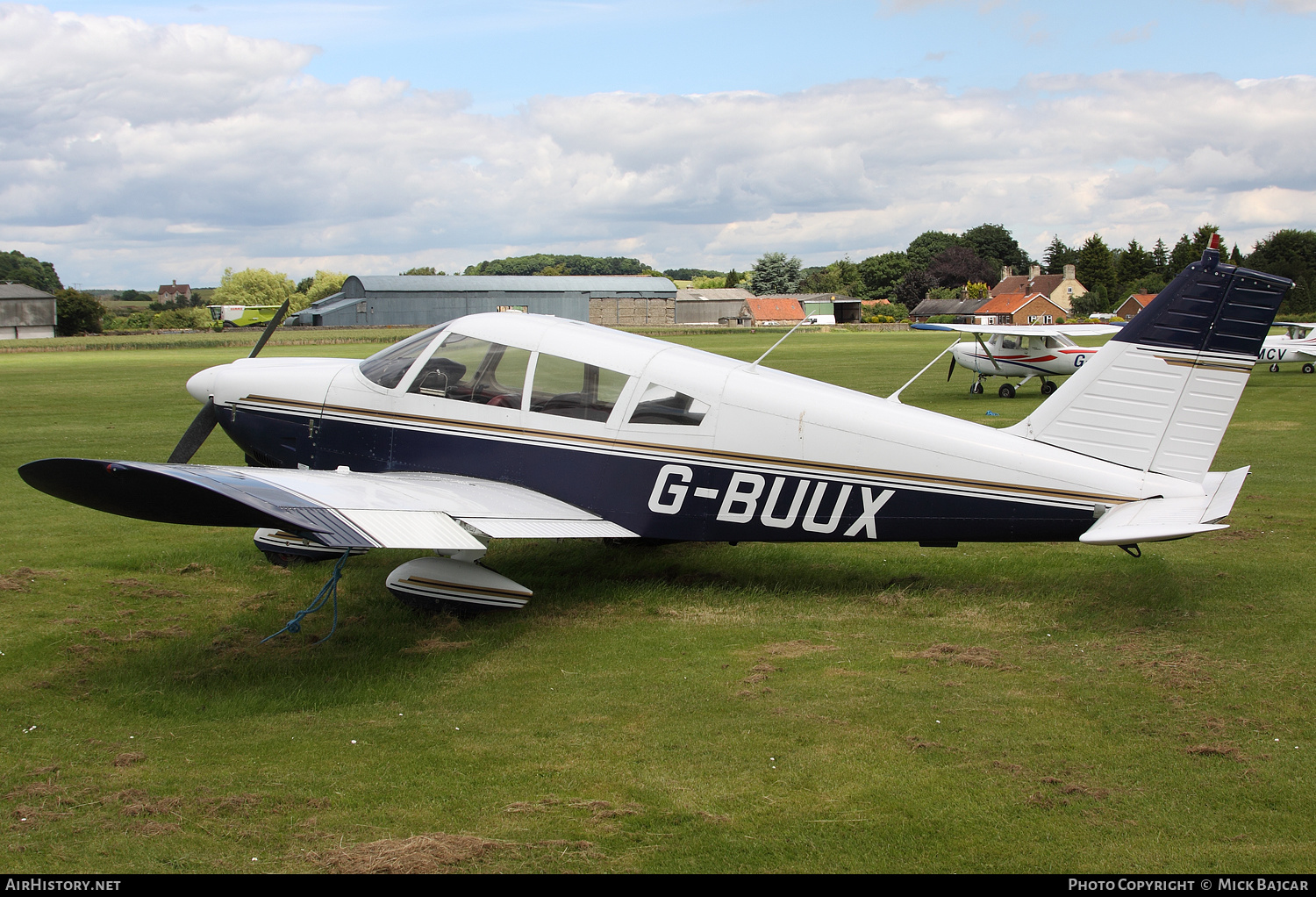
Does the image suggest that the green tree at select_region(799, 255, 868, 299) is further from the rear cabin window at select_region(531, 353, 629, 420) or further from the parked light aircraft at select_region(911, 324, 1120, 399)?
the rear cabin window at select_region(531, 353, 629, 420)

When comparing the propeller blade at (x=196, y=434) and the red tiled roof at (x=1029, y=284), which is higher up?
the red tiled roof at (x=1029, y=284)

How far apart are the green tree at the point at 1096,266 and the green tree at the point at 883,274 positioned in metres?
23.5

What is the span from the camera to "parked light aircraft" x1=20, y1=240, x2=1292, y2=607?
5.88m

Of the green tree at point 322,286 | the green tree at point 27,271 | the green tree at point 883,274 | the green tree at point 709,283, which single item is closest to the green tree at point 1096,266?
the green tree at point 883,274

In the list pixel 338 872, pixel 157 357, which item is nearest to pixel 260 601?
pixel 338 872

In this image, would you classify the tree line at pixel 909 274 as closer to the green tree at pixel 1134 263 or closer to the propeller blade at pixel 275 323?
the green tree at pixel 1134 263

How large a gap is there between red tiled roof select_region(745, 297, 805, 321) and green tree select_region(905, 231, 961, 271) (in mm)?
24584

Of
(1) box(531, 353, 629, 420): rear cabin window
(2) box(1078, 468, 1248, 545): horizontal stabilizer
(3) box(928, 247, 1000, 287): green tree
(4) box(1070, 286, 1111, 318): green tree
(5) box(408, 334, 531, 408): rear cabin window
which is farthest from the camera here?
(3) box(928, 247, 1000, 287): green tree

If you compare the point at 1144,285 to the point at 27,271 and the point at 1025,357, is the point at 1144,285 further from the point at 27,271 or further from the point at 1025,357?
the point at 27,271

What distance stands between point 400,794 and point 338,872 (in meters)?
0.67

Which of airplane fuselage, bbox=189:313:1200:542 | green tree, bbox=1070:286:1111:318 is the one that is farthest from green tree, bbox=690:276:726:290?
airplane fuselage, bbox=189:313:1200:542

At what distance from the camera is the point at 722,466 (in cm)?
652

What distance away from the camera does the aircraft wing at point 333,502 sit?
4883 mm

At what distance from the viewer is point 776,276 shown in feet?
439
